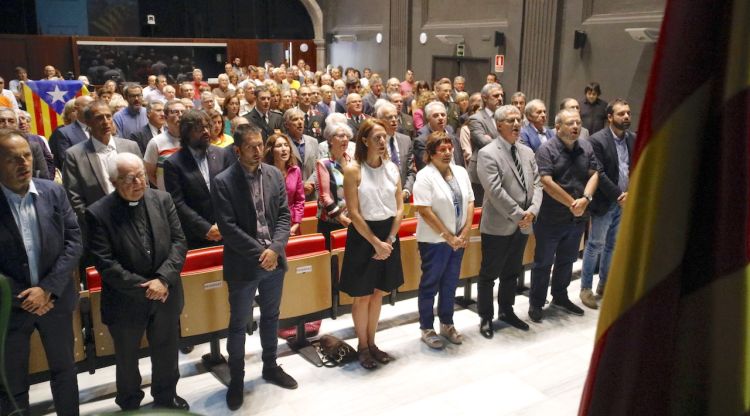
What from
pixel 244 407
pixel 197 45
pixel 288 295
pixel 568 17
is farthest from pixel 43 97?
pixel 197 45

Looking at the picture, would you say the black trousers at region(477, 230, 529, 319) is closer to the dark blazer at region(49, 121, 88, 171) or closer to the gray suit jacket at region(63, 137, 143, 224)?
the gray suit jacket at region(63, 137, 143, 224)

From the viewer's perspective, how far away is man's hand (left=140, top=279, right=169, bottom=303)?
3389mm

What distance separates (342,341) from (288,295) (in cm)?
55

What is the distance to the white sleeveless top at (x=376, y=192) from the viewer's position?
418 cm

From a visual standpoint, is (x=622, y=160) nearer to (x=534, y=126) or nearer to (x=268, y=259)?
(x=534, y=126)

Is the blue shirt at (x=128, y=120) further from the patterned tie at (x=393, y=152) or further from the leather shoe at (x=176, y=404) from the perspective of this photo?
the leather shoe at (x=176, y=404)

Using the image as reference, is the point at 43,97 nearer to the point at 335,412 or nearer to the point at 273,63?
the point at 335,412

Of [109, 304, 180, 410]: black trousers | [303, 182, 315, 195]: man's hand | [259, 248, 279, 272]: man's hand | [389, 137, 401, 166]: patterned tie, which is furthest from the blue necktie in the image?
[109, 304, 180, 410]: black trousers

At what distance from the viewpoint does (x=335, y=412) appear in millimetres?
3824

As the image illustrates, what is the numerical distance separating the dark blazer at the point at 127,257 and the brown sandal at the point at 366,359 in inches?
57.2

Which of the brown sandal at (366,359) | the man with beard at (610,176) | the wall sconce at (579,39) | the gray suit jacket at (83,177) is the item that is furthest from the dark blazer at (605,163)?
the wall sconce at (579,39)

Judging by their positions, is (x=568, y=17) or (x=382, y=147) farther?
(x=568, y=17)

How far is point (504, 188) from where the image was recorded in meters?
4.74

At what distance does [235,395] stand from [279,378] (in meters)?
0.34
